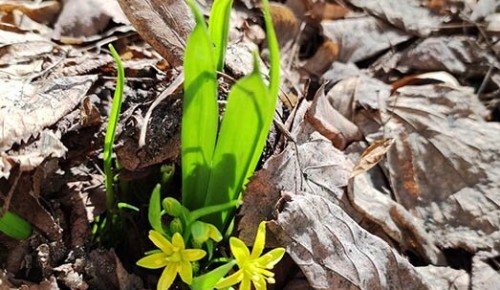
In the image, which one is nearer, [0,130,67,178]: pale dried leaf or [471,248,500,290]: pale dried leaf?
[0,130,67,178]: pale dried leaf

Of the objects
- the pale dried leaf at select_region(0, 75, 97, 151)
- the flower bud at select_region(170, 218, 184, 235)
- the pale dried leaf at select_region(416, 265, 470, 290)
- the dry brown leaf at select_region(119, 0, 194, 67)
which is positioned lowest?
the pale dried leaf at select_region(416, 265, 470, 290)

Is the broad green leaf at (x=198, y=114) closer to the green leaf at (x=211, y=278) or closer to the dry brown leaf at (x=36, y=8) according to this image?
the green leaf at (x=211, y=278)

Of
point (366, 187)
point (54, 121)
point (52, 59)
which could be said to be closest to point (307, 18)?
point (366, 187)

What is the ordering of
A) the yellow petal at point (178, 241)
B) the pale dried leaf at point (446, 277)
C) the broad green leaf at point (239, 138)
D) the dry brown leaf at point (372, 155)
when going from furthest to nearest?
the dry brown leaf at point (372, 155)
the pale dried leaf at point (446, 277)
the yellow petal at point (178, 241)
the broad green leaf at point (239, 138)

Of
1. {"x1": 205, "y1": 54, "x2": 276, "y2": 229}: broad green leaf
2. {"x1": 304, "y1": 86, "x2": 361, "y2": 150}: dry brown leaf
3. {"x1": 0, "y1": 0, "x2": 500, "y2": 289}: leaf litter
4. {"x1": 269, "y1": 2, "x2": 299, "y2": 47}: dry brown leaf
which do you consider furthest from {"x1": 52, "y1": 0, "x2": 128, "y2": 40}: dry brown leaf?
{"x1": 205, "y1": 54, "x2": 276, "y2": 229}: broad green leaf

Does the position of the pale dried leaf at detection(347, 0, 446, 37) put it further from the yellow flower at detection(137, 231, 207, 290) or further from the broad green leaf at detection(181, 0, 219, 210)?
the yellow flower at detection(137, 231, 207, 290)

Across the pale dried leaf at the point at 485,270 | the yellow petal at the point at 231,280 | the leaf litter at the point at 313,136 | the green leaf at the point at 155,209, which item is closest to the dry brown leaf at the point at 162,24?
the leaf litter at the point at 313,136
